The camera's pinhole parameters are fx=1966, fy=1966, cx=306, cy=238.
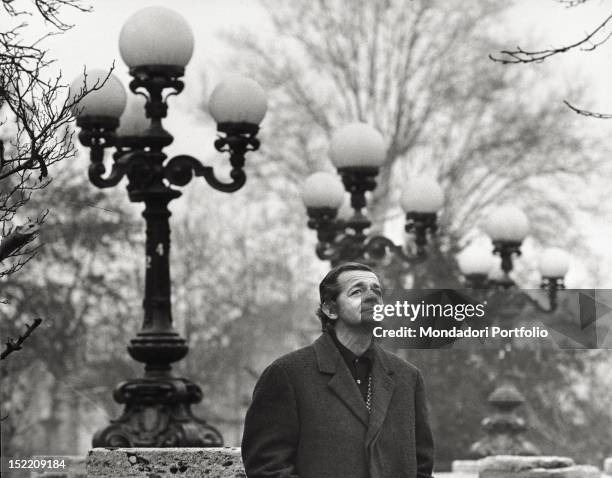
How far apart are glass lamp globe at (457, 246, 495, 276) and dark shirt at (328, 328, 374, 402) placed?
16.7 meters

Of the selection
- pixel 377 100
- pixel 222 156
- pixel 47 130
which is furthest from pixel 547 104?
pixel 47 130

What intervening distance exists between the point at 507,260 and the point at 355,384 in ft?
51.1

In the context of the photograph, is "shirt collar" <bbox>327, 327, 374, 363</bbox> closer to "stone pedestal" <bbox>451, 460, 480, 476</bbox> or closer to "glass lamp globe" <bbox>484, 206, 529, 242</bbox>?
"stone pedestal" <bbox>451, 460, 480, 476</bbox>

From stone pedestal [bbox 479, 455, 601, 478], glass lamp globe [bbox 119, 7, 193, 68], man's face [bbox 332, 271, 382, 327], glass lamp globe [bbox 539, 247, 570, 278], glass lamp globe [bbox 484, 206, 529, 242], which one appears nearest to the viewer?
man's face [bbox 332, 271, 382, 327]

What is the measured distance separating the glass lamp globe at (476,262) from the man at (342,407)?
54.5 feet

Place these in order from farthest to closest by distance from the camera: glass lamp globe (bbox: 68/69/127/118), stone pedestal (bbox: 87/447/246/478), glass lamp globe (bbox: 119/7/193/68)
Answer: glass lamp globe (bbox: 68/69/127/118) < glass lamp globe (bbox: 119/7/193/68) < stone pedestal (bbox: 87/447/246/478)

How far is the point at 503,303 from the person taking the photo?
66.6 ft

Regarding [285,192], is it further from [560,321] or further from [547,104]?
[560,321]

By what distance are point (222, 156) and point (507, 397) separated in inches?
741

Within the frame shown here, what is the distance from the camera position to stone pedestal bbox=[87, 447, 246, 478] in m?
10.6

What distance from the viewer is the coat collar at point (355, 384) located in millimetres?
6996

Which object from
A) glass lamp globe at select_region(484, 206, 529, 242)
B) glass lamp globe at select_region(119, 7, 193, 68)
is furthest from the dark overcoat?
glass lamp globe at select_region(484, 206, 529, 242)

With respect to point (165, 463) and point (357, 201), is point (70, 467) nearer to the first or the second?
point (165, 463)

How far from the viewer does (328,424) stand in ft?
23.0
